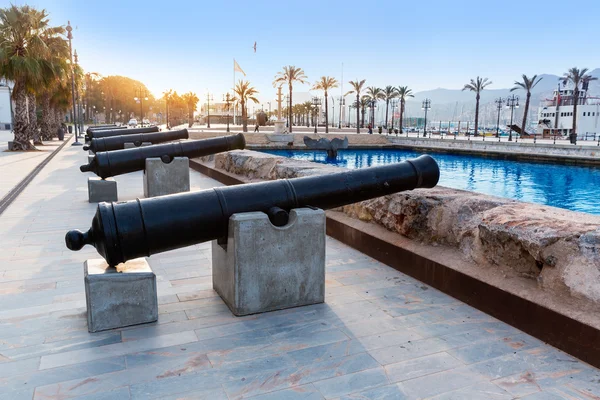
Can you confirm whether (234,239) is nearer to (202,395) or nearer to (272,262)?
(272,262)

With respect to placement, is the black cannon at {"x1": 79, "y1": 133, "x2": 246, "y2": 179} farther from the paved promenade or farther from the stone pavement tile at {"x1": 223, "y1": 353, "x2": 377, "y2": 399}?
the stone pavement tile at {"x1": 223, "y1": 353, "x2": 377, "y2": 399}

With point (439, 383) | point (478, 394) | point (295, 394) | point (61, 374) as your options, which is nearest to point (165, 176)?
point (61, 374)

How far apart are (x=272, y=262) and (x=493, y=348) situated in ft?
5.65

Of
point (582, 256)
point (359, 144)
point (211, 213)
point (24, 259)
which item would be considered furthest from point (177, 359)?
point (359, 144)

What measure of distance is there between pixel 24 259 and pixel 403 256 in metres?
4.20

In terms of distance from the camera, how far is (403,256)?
16.2 ft

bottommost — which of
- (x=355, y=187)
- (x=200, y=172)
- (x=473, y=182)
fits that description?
(x=473, y=182)

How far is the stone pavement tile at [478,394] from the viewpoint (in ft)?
9.05

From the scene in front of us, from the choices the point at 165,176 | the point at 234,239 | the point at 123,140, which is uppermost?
the point at 123,140

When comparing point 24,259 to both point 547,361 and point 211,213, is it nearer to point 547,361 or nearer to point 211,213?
point 211,213

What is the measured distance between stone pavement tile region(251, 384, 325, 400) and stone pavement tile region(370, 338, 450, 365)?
1.87 ft

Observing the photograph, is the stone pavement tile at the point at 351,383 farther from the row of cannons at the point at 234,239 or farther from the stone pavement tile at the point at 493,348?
the row of cannons at the point at 234,239

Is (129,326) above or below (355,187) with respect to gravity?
below

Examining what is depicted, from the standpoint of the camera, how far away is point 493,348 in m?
3.34
